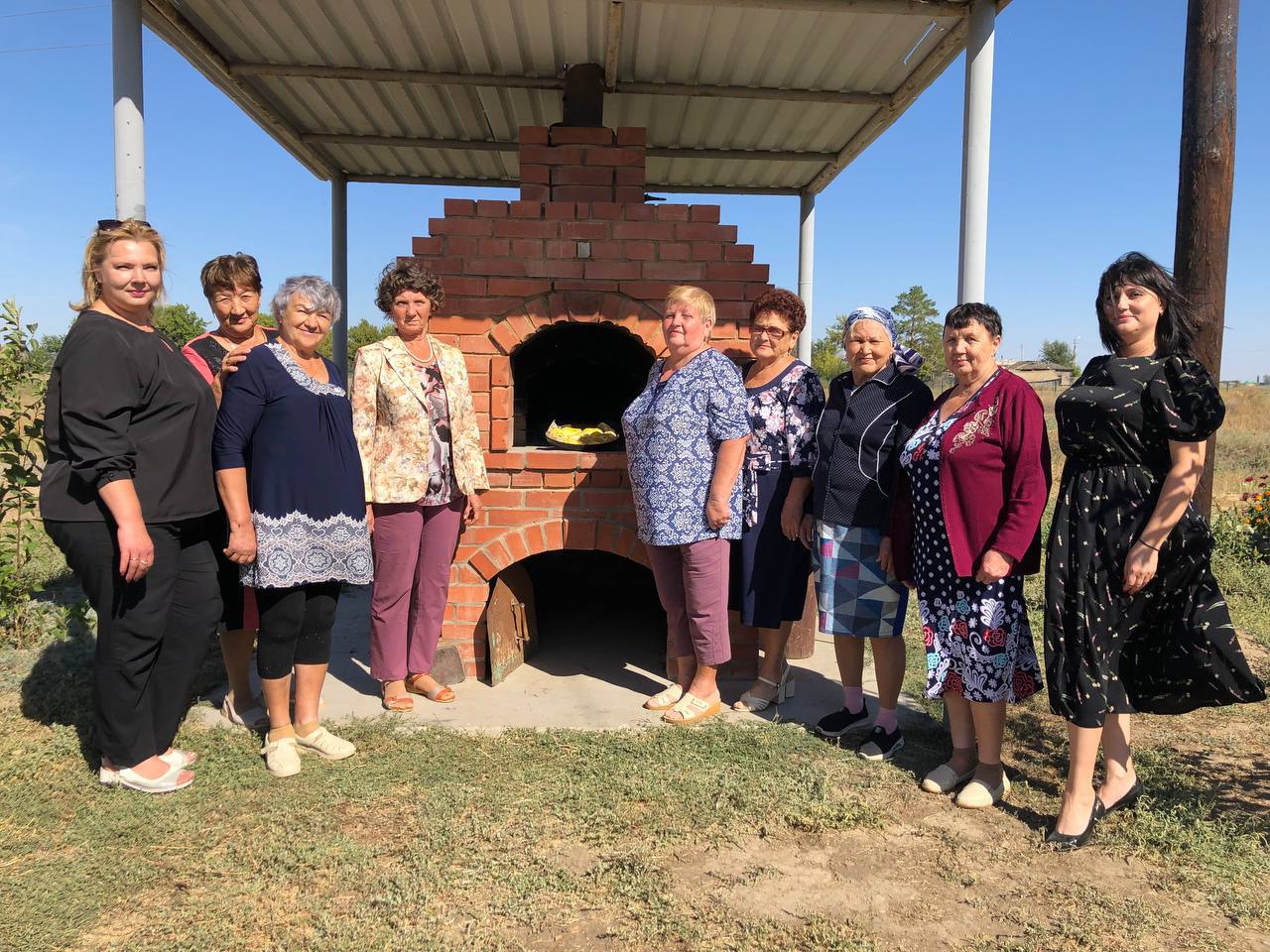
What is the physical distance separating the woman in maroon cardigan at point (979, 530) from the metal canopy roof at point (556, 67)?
7.02 feet

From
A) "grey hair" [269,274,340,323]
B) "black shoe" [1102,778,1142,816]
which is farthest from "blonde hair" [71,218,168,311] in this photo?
"black shoe" [1102,778,1142,816]

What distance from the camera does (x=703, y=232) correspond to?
4.25 metres

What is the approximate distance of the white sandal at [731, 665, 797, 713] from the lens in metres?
3.88

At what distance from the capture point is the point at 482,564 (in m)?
4.27

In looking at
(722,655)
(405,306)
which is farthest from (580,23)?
(722,655)

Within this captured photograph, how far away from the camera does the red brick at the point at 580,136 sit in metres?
4.39

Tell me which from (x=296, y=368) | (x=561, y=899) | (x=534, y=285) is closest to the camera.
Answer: (x=561, y=899)

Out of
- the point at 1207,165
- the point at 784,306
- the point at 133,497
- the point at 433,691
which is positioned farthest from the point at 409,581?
the point at 1207,165

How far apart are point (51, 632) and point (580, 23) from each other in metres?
4.34

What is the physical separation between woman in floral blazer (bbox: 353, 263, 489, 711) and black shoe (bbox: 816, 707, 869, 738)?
5.65 feet

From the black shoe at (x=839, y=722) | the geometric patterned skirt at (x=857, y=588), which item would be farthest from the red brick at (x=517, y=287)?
the black shoe at (x=839, y=722)

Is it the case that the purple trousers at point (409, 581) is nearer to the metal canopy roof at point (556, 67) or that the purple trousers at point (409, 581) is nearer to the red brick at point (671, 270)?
the red brick at point (671, 270)

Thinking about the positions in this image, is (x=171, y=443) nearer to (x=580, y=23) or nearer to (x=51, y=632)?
(x=51, y=632)

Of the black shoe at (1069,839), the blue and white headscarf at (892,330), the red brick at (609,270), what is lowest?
the black shoe at (1069,839)
